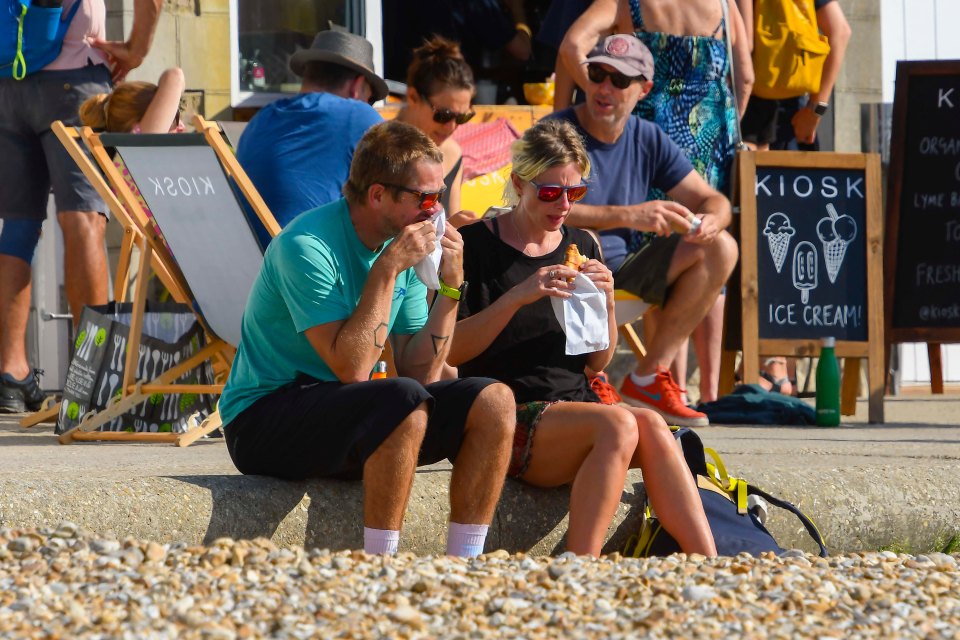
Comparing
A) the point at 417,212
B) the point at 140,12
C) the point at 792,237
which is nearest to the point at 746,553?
the point at 417,212

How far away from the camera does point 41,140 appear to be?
617 cm

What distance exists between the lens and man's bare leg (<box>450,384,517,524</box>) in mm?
3668

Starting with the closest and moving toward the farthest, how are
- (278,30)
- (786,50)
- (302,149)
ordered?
(302,149)
(786,50)
(278,30)

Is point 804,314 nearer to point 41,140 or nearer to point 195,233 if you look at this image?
point 195,233

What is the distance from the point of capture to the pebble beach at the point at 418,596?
2.70 meters

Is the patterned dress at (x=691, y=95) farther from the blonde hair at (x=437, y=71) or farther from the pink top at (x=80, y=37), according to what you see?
the pink top at (x=80, y=37)

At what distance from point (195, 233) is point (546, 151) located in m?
1.44

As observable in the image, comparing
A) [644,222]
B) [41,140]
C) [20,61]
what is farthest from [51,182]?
[644,222]

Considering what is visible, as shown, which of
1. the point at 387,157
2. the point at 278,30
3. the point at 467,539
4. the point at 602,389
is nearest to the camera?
the point at 467,539

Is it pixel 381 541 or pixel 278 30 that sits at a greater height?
pixel 278 30

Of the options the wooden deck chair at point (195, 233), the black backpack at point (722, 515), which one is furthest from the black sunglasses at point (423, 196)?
the wooden deck chair at point (195, 233)

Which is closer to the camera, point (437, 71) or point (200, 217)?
point (200, 217)

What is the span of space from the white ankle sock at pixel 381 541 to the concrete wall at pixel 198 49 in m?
4.67

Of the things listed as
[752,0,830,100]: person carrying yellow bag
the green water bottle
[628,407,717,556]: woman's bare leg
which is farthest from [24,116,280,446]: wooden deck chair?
[752,0,830,100]: person carrying yellow bag
